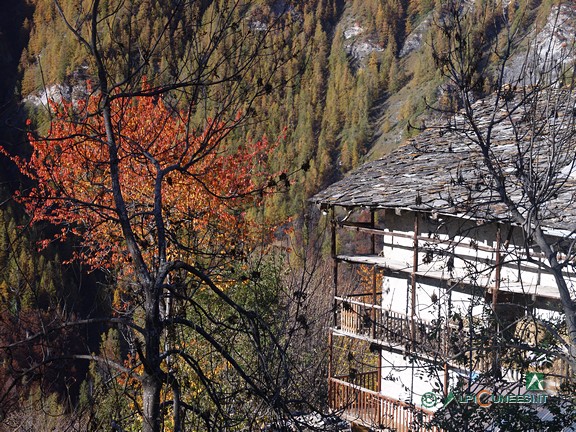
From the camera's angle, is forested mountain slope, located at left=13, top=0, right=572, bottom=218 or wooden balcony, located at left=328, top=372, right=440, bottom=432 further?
forested mountain slope, located at left=13, top=0, right=572, bottom=218

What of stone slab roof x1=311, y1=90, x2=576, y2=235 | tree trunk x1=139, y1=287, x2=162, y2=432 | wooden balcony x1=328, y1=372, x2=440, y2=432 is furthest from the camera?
wooden balcony x1=328, y1=372, x2=440, y2=432

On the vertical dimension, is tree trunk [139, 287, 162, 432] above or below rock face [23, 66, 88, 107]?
below

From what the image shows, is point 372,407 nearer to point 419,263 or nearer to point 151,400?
point 419,263

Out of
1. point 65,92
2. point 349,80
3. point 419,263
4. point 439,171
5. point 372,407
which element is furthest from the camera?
point 349,80

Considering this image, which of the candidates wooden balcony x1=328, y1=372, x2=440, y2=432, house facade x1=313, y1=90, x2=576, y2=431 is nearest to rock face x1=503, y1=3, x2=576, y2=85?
house facade x1=313, y1=90, x2=576, y2=431

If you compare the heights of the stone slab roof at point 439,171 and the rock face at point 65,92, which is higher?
Answer: the rock face at point 65,92

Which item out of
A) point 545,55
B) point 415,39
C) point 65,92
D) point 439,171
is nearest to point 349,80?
point 415,39

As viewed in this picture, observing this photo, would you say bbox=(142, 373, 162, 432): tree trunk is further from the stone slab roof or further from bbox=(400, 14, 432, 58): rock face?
bbox=(400, 14, 432, 58): rock face

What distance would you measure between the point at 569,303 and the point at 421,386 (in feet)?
27.7

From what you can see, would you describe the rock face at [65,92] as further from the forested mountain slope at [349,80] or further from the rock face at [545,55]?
the rock face at [545,55]

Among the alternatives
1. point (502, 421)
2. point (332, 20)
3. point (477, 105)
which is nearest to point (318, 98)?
point (332, 20)

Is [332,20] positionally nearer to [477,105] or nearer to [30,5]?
[30,5]

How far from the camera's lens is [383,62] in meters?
100

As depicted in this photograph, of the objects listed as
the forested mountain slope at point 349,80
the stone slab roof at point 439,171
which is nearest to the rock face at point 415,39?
the forested mountain slope at point 349,80
